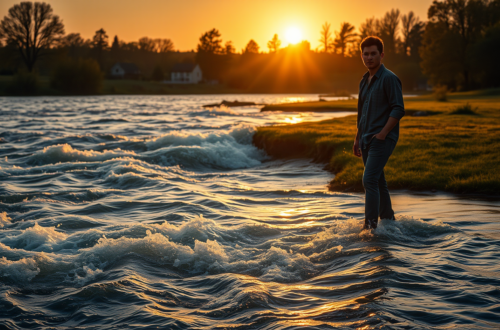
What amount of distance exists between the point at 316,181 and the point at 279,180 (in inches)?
39.6

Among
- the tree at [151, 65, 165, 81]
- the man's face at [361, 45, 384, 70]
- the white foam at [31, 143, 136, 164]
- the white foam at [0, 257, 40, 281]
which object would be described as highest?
the tree at [151, 65, 165, 81]

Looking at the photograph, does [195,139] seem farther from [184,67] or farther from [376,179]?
[184,67]

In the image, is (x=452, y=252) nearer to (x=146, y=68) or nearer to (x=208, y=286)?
(x=208, y=286)

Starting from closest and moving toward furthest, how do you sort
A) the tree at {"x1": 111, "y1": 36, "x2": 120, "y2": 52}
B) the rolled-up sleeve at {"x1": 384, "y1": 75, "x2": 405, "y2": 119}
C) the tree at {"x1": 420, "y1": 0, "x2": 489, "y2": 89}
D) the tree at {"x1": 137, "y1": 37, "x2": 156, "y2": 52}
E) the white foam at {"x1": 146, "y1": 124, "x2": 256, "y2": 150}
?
1. the rolled-up sleeve at {"x1": 384, "y1": 75, "x2": 405, "y2": 119}
2. the white foam at {"x1": 146, "y1": 124, "x2": 256, "y2": 150}
3. the tree at {"x1": 420, "y1": 0, "x2": 489, "y2": 89}
4. the tree at {"x1": 111, "y1": 36, "x2": 120, "y2": 52}
5. the tree at {"x1": 137, "y1": 37, "x2": 156, "y2": 52}

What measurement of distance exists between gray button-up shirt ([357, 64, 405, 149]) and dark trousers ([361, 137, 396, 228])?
0.38ft

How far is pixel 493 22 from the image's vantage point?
67.2 metres

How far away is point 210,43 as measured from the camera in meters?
121

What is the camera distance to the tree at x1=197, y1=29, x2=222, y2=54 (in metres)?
121

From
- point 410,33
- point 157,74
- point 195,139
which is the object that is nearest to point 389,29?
point 410,33

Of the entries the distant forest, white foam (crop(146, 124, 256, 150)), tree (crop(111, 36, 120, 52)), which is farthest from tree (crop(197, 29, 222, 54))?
white foam (crop(146, 124, 256, 150))

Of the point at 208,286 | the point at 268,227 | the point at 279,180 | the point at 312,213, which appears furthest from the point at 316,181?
the point at 208,286

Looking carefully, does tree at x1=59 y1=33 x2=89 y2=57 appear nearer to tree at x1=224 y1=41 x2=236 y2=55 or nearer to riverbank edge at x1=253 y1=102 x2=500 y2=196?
tree at x1=224 y1=41 x2=236 y2=55

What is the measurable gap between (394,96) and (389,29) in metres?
111

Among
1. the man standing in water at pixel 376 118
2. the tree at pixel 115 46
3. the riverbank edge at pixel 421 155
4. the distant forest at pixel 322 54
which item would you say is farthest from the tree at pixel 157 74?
the man standing in water at pixel 376 118
